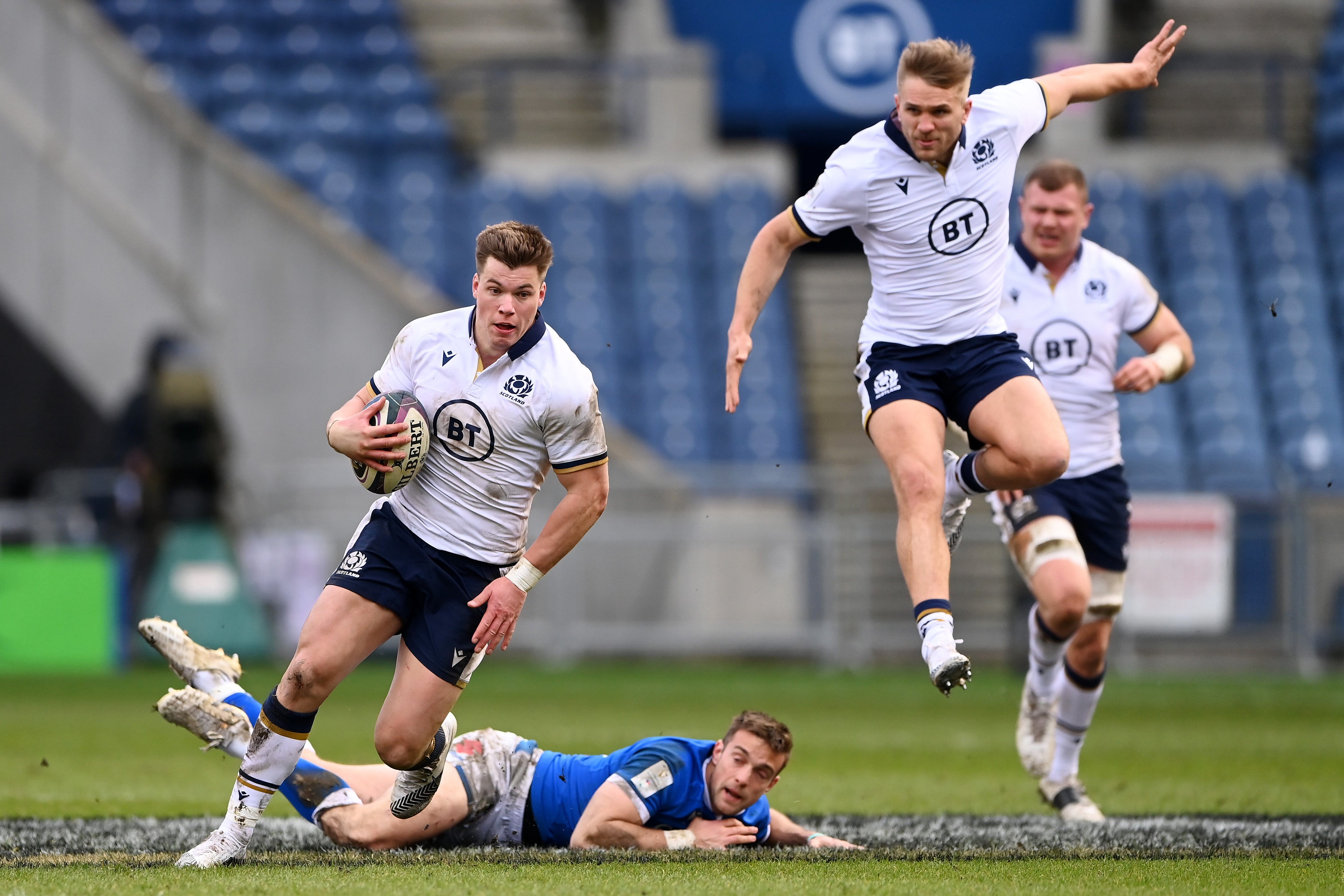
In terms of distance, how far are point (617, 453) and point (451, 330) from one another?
12.2 m

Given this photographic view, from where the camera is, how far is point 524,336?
6234mm

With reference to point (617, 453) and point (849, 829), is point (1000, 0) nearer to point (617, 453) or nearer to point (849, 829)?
point (617, 453)

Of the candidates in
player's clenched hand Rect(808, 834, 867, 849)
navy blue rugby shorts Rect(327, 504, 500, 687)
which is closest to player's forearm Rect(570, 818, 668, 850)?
player's clenched hand Rect(808, 834, 867, 849)

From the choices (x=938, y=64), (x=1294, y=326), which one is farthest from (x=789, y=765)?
(x=1294, y=326)

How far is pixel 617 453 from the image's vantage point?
60.7ft

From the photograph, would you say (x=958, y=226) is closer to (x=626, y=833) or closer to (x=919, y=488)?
(x=919, y=488)

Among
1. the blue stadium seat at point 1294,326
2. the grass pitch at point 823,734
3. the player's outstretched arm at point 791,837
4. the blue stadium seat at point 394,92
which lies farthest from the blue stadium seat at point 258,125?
the player's outstretched arm at point 791,837

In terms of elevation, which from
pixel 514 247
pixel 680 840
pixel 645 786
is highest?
pixel 514 247

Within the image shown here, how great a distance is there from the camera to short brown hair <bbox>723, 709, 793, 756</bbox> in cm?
621

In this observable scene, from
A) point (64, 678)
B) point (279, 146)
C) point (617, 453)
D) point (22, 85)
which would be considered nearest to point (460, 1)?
point (279, 146)

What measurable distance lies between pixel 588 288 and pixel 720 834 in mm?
15043

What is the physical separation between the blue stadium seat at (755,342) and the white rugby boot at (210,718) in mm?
13013

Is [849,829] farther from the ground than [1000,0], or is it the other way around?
[1000,0]

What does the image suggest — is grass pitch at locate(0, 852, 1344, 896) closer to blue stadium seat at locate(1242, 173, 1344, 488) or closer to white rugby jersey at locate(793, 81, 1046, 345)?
white rugby jersey at locate(793, 81, 1046, 345)
